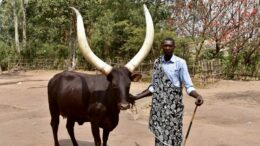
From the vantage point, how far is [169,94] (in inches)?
204

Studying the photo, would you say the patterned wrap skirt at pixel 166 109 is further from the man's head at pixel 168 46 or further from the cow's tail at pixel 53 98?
the cow's tail at pixel 53 98

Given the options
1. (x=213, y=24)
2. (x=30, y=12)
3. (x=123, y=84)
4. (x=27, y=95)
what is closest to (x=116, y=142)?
(x=123, y=84)

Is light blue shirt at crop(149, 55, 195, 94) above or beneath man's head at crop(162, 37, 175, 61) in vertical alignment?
beneath

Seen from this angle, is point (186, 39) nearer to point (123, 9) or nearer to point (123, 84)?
point (123, 9)

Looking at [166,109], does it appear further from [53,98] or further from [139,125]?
[139,125]

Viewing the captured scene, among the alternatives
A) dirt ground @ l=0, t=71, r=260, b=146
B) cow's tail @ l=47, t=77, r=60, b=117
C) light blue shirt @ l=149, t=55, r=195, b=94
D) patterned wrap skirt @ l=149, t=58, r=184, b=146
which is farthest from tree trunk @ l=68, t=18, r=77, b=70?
light blue shirt @ l=149, t=55, r=195, b=94

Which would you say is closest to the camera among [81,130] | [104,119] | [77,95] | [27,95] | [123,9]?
[104,119]

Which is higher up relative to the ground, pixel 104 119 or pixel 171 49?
pixel 171 49

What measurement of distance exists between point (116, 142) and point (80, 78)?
5.34ft

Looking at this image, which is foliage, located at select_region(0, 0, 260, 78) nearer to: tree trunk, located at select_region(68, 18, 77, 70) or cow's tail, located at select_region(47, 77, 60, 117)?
tree trunk, located at select_region(68, 18, 77, 70)

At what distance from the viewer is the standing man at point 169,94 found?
513cm

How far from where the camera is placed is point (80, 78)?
23.3 ft

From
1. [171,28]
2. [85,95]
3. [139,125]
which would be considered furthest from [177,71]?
[171,28]

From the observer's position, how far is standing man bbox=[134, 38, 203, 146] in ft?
16.8
